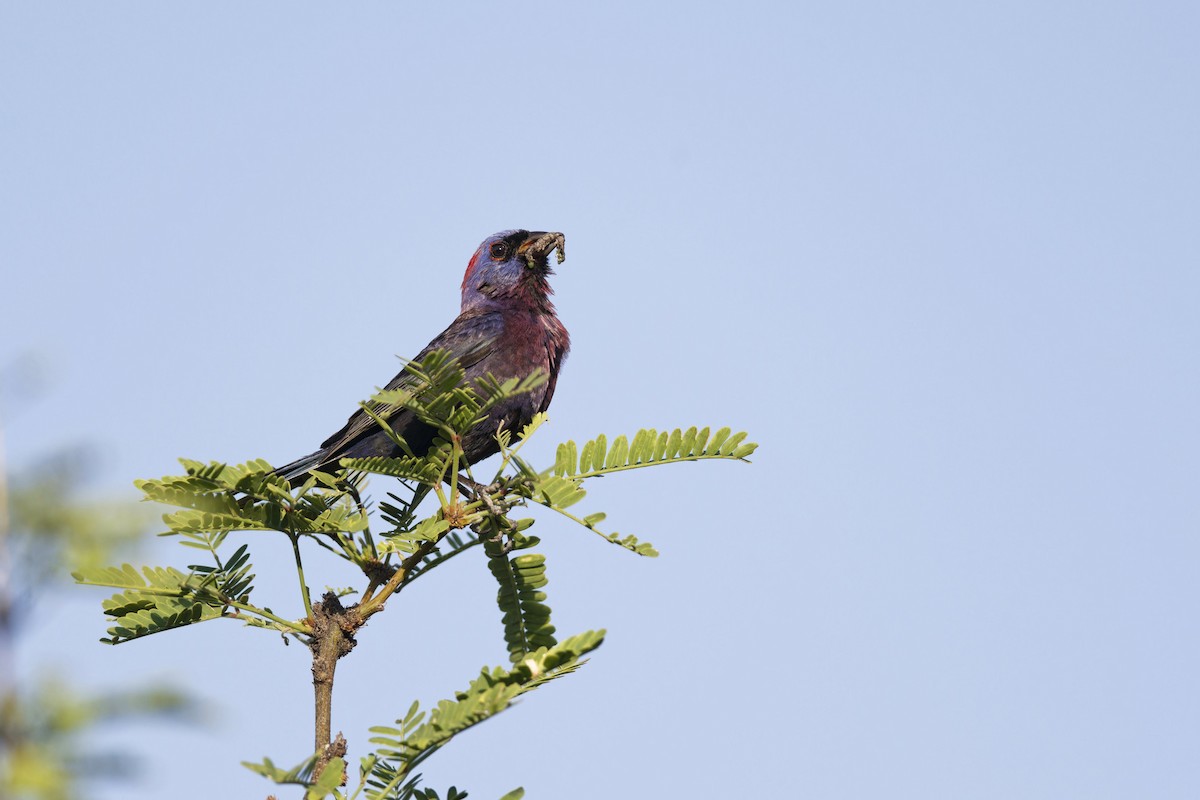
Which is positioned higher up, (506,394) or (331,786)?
(506,394)

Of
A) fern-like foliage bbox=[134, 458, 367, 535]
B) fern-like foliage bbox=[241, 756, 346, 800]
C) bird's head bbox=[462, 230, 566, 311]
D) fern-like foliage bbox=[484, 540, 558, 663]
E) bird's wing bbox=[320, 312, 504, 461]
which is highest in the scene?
bird's head bbox=[462, 230, 566, 311]

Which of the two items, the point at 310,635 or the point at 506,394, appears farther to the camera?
the point at 506,394

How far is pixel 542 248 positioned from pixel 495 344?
94 cm

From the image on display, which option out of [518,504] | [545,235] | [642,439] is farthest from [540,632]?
[545,235]

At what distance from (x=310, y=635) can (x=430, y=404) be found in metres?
0.65

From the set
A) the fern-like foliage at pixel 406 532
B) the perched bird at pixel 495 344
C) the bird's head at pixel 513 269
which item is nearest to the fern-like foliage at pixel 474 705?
the fern-like foliage at pixel 406 532

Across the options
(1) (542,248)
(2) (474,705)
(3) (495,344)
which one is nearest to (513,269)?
(1) (542,248)

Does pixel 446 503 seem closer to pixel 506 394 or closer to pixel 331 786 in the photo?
pixel 506 394

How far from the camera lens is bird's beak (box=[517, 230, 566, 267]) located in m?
7.22

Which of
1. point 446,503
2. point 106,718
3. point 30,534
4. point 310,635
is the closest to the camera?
point 30,534

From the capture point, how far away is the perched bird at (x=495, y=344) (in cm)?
573

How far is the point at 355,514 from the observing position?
313cm

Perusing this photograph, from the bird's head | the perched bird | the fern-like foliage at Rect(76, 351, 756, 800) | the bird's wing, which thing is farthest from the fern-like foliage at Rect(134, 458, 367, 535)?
the bird's head

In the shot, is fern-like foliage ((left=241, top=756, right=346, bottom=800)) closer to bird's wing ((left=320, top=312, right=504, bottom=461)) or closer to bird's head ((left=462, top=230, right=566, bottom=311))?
bird's wing ((left=320, top=312, right=504, bottom=461))
